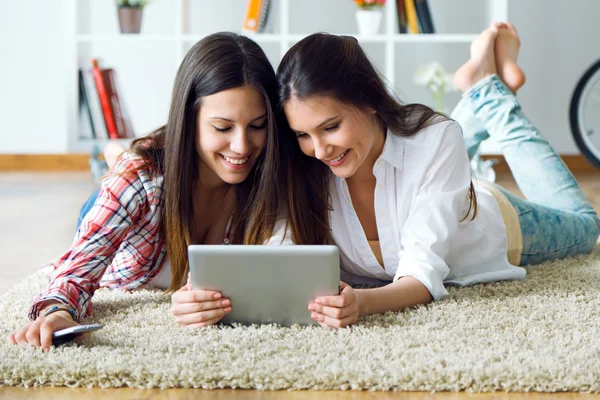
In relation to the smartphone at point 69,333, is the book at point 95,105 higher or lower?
lower

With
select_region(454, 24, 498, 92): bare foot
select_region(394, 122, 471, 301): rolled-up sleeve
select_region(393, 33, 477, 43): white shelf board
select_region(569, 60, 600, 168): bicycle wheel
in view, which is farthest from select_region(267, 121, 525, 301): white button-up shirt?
select_region(393, 33, 477, 43): white shelf board

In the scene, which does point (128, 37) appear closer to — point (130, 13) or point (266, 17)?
point (130, 13)

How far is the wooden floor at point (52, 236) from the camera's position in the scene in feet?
3.44

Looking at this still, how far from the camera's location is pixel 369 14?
11.6 feet

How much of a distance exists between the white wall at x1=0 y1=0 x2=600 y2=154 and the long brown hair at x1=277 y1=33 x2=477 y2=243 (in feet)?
7.98

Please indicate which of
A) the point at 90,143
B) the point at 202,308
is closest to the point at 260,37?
the point at 90,143

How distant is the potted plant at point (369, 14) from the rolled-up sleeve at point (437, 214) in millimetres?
2101

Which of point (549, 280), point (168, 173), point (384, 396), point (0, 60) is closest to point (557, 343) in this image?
point (384, 396)

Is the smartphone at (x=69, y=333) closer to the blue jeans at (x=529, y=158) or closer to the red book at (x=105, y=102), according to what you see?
the blue jeans at (x=529, y=158)

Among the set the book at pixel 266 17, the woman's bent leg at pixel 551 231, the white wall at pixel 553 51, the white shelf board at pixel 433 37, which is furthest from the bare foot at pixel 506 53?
the white wall at pixel 553 51

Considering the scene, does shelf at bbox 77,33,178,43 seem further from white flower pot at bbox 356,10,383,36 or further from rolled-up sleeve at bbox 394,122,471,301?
rolled-up sleeve at bbox 394,122,471,301

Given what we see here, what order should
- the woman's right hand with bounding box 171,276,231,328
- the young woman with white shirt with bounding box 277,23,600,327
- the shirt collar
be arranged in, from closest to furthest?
the woman's right hand with bounding box 171,276,231,328, the young woman with white shirt with bounding box 277,23,600,327, the shirt collar

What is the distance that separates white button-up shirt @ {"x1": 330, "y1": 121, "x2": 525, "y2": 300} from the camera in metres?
1.46

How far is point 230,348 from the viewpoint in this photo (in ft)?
3.91
